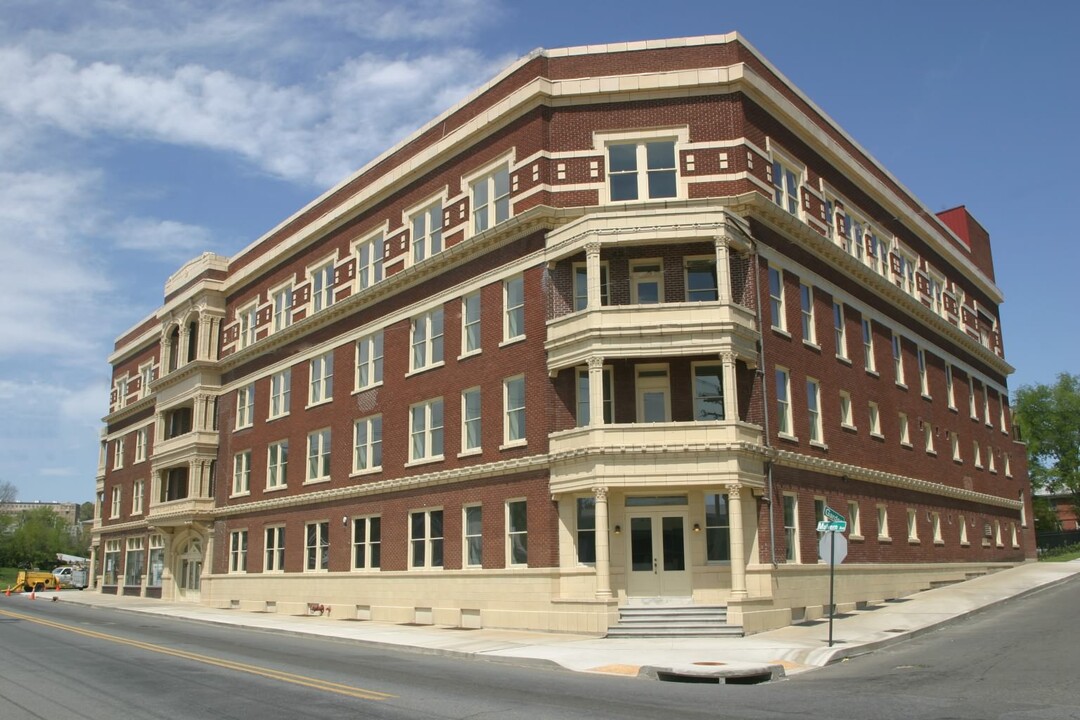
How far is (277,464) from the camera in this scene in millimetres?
44156

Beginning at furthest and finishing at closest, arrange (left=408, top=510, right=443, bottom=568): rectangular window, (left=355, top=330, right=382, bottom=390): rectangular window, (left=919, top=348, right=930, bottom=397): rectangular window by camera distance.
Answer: (left=919, top=348, right=930, bottom=397): rectangular window, (left=355, top=330, right=382, bottom=390): rectangular window, (left=408, top=510, right=443, bottom=568): rectangular window

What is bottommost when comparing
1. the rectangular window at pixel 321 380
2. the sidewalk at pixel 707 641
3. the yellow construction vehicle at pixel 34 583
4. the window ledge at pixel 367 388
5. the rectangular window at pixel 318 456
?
the yellow construction vehicle at pixel 34 583

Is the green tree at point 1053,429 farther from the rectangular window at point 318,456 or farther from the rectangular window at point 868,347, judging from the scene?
the rectangular window at point 318,456

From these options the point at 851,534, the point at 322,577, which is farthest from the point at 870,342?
the point at 322,577

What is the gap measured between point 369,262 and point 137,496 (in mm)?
32436

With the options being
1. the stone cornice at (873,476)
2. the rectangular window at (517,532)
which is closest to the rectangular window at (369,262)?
the rectangular window at (517,532)

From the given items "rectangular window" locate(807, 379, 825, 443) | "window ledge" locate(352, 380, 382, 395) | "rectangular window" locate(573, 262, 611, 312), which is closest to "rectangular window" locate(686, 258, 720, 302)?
"rectangular window" locate(573, 262, 611, 312)

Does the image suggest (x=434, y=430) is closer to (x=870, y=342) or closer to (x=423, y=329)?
(x=423, y=329)

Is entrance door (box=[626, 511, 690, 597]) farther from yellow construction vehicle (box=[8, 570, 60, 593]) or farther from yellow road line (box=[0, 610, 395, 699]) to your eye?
yellow construction vehicle (box=[8, 570, 60, 593])

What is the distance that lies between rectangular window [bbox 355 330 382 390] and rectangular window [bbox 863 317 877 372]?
1901 cm

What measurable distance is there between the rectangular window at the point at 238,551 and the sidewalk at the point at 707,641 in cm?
857

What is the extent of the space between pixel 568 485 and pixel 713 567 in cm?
468

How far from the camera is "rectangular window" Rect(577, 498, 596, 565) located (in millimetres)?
27219

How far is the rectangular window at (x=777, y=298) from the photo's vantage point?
98.5 ft
